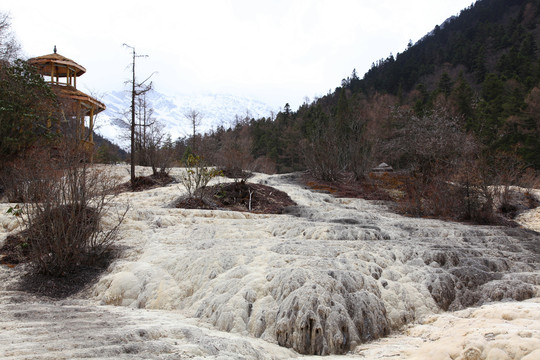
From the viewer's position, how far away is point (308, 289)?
18.1 ft

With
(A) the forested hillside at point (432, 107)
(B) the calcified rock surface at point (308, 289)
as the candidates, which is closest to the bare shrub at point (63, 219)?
(B) the calcified rock surface at point (308, 289)

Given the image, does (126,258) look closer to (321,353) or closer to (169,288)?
(169,288)

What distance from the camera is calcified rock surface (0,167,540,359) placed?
4.86m

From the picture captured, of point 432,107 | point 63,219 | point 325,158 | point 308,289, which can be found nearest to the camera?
point 308,289

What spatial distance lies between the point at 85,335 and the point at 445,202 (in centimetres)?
1298

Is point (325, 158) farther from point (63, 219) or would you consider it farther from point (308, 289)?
point (308, 289)

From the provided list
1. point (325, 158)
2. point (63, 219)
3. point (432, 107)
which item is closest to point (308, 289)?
point (63, 219)

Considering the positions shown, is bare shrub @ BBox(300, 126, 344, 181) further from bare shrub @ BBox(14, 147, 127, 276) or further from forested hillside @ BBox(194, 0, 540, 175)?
bare shrub @ BBox(14, 147, 127, 276)

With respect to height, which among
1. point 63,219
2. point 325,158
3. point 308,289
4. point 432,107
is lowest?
point 308,289

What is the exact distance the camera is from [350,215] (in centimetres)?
1302

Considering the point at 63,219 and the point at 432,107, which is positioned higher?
the point at 432,107

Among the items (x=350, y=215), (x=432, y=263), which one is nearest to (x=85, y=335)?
(x=432, y=263)

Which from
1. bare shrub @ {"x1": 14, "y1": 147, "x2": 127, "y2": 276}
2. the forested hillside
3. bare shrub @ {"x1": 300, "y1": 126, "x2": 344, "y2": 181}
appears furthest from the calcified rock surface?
bare shrub @ {"x1": 300, "y1": 126, "x2": 344, "y2": 181}

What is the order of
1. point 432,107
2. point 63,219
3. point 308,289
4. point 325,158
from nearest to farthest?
point 308,289, point 63,219, point 325,158, point 432,107
